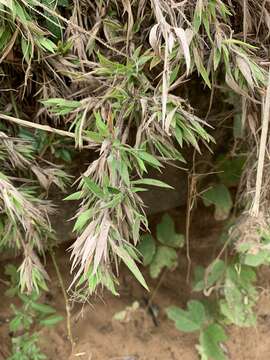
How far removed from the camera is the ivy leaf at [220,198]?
1605mm

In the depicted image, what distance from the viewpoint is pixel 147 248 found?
5.38 ft

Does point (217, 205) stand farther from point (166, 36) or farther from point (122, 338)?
point (166, 36)

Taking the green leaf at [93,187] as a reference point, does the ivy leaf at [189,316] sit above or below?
below

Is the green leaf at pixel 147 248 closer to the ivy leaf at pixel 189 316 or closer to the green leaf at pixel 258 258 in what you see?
the ivy leaf at pixel 189 316

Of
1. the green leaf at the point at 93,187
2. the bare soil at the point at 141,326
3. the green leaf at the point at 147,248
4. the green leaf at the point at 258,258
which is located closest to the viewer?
the green leaf at the point at 93,187

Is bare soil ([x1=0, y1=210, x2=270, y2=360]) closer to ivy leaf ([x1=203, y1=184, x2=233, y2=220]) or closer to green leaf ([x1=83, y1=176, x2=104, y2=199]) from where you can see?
ivy leaf ([x1=203, y1=184, x2=233, y2=220])

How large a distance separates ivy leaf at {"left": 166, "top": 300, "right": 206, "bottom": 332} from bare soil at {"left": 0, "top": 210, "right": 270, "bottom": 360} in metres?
0.08

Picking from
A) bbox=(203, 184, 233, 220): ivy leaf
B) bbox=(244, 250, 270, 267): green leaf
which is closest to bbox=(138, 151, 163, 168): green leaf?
bbox=(244, 250, 270, 267): green leaf

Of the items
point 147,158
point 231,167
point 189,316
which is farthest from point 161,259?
point 147,158

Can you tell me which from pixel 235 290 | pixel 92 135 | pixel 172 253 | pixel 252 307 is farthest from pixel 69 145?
pixel 252 307

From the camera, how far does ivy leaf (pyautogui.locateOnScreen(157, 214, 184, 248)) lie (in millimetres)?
1637

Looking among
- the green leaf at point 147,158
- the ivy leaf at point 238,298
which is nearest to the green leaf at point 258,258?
the ivy leaf at point 238,298

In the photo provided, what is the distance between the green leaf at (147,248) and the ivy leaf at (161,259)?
0.7 inches

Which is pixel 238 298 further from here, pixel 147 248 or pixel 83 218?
pixel 83 218
